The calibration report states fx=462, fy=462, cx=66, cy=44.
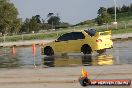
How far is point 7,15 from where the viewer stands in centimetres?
7869

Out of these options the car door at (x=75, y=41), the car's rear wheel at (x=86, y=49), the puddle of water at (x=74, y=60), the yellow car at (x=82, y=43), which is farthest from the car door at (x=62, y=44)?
the puddle of water at (x=74, y=60)

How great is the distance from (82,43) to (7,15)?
51.2 meters

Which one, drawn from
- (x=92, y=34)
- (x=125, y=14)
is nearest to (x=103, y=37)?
(x=92, y=34)

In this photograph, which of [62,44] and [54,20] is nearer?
[62,44]

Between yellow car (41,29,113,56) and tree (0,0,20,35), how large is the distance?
48219mm

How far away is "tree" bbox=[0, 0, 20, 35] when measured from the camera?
78.2 meters

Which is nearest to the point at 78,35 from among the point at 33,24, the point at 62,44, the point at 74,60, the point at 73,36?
the point at 73,36

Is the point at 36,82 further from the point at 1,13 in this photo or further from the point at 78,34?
the point at 1,13

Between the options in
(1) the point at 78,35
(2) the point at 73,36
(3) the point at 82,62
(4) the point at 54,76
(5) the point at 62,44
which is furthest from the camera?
(5) the point at 62,44

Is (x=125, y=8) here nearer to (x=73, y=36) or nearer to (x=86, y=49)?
(x=73, y=36)

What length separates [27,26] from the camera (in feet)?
342

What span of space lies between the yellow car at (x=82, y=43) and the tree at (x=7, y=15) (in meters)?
48.2

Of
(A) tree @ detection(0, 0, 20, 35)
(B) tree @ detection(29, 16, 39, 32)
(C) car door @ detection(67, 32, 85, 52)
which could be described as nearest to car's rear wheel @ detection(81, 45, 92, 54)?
(C) car door @ detection(67, 32, 85, 52)

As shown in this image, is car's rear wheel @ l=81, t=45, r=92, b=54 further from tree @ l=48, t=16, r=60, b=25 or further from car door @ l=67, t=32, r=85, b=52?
tree @ l=48, t=16, r=60, b=25
